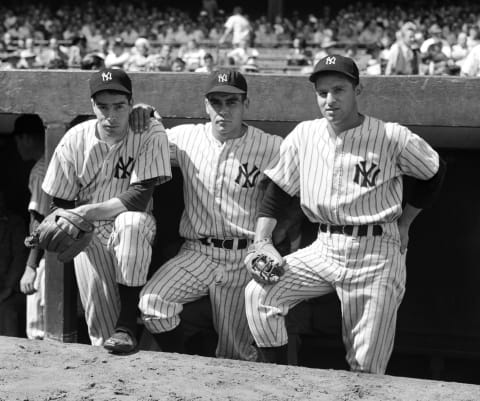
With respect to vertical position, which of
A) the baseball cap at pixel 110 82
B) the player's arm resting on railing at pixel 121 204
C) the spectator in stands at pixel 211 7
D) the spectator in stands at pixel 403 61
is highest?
the spectator in stands at pixel 211 7

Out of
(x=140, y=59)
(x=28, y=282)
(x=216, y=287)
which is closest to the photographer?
(x=216, y=287)

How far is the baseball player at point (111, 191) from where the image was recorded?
3.38 meters

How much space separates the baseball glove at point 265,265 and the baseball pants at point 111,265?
0.47 metres

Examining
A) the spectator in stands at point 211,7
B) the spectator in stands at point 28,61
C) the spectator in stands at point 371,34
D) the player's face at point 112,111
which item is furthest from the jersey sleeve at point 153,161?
the spectator in stands at point 211,7

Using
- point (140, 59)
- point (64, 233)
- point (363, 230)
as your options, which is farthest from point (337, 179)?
point (140, 59)

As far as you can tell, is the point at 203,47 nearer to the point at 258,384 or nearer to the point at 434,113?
the point at 434,113

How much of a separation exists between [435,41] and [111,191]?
886cm

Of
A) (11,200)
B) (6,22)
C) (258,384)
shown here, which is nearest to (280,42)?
(6,22)

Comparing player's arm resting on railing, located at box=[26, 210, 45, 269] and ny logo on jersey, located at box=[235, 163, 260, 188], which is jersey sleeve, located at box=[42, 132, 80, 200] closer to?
player's arm resting on railing, located at box=[26, 210, 45, 269]

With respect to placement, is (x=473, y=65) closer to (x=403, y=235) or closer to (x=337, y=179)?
(x=403, y=235)

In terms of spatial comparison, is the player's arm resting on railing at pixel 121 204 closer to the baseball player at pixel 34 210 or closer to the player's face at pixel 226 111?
the player's face at pixel 226 111

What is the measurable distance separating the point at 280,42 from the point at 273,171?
1109cm

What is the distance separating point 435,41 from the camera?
11.5 m

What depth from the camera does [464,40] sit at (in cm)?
1184
